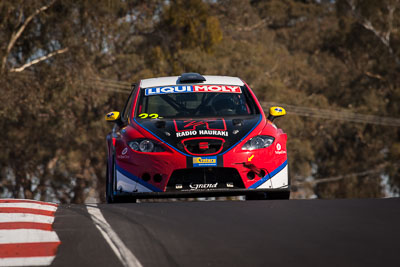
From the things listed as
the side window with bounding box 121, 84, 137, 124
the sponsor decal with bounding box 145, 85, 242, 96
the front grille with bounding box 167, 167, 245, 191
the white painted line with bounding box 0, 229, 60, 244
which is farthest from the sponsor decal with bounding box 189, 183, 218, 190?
the white painted line with bounding box 0, 229, 60, 244

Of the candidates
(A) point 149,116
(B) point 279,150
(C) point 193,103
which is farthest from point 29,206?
(C) point 193,103

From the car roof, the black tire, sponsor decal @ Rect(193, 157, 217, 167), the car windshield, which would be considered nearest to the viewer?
sponsor decal @ Rect(193, 157, 217, 167)

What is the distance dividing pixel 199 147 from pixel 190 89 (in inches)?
74.2

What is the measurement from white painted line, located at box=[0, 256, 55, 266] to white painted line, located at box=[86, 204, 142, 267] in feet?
1.52

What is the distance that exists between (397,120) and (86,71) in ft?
63.6

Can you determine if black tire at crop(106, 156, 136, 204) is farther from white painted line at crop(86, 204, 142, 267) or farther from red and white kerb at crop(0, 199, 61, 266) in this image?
white painted line at crop(86, 204, 142, 267)

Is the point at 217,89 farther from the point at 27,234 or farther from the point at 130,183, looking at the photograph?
the point at 27,234

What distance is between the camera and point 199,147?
9227 millimetres

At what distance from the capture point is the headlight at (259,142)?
9406 millimetres

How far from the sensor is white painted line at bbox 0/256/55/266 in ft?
17.2

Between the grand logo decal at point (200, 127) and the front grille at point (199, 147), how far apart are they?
112 mm

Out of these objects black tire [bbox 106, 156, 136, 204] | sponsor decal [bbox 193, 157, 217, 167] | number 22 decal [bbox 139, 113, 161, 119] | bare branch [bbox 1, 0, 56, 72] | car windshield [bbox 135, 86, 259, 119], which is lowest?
black tire [bbox 106, 156, 136, 204]

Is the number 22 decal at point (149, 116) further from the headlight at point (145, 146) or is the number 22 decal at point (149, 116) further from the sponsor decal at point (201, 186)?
the sponsor decal at point (201, 186)

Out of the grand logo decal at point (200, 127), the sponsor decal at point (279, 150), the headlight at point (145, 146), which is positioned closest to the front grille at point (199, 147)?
the grand logo decal at point (200, 127)
